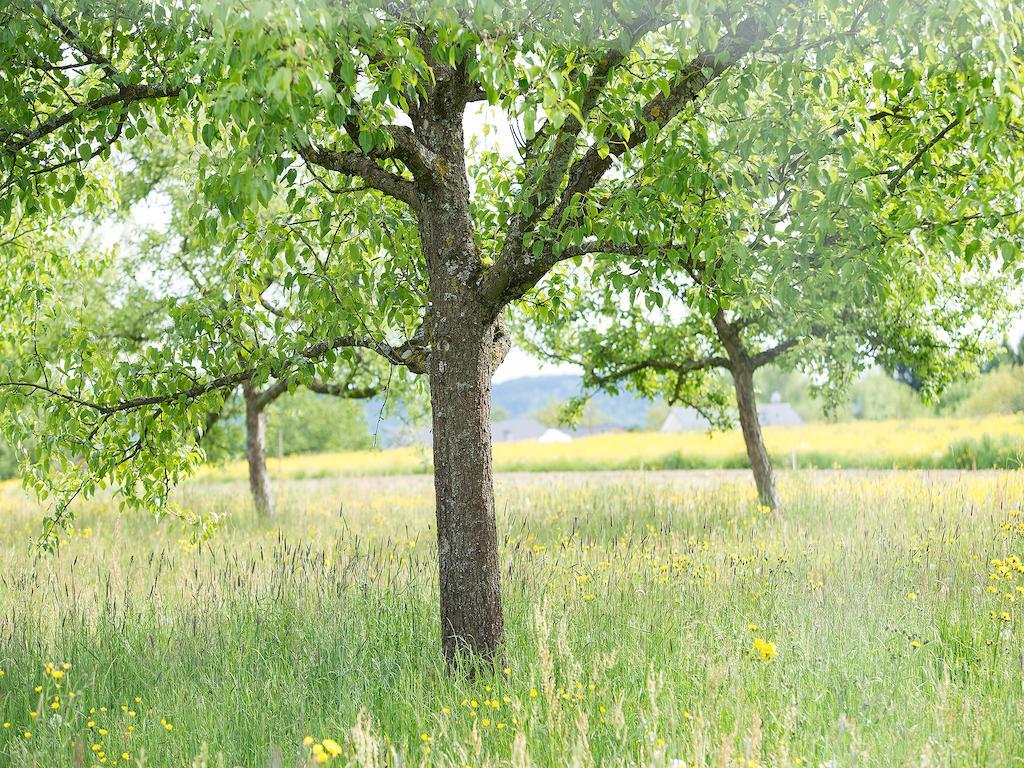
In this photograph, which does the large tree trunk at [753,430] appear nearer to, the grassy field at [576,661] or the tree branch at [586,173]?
the grassy field at [576,661]

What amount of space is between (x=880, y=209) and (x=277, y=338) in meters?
4.02

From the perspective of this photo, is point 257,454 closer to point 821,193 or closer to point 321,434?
point 821,193

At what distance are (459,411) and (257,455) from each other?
10330 millimetres

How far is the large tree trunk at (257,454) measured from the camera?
14.0 meters

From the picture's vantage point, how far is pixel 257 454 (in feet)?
47.8

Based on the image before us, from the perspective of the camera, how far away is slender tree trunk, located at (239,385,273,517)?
13992mm

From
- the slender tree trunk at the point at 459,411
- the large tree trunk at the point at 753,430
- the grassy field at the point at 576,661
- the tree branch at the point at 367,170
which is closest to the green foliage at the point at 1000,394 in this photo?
the large tree trunk at the point at 753,430

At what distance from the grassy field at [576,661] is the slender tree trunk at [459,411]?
14.1 inches

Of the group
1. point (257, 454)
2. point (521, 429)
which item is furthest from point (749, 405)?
point (521, 429)

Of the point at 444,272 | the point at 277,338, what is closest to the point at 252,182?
the point at 444,272

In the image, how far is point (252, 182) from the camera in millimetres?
3236

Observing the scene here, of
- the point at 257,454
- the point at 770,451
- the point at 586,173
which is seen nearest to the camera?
the point at 586,173

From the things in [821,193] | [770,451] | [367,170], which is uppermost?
[367,170]

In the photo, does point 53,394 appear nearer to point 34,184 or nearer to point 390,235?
point 34,184
